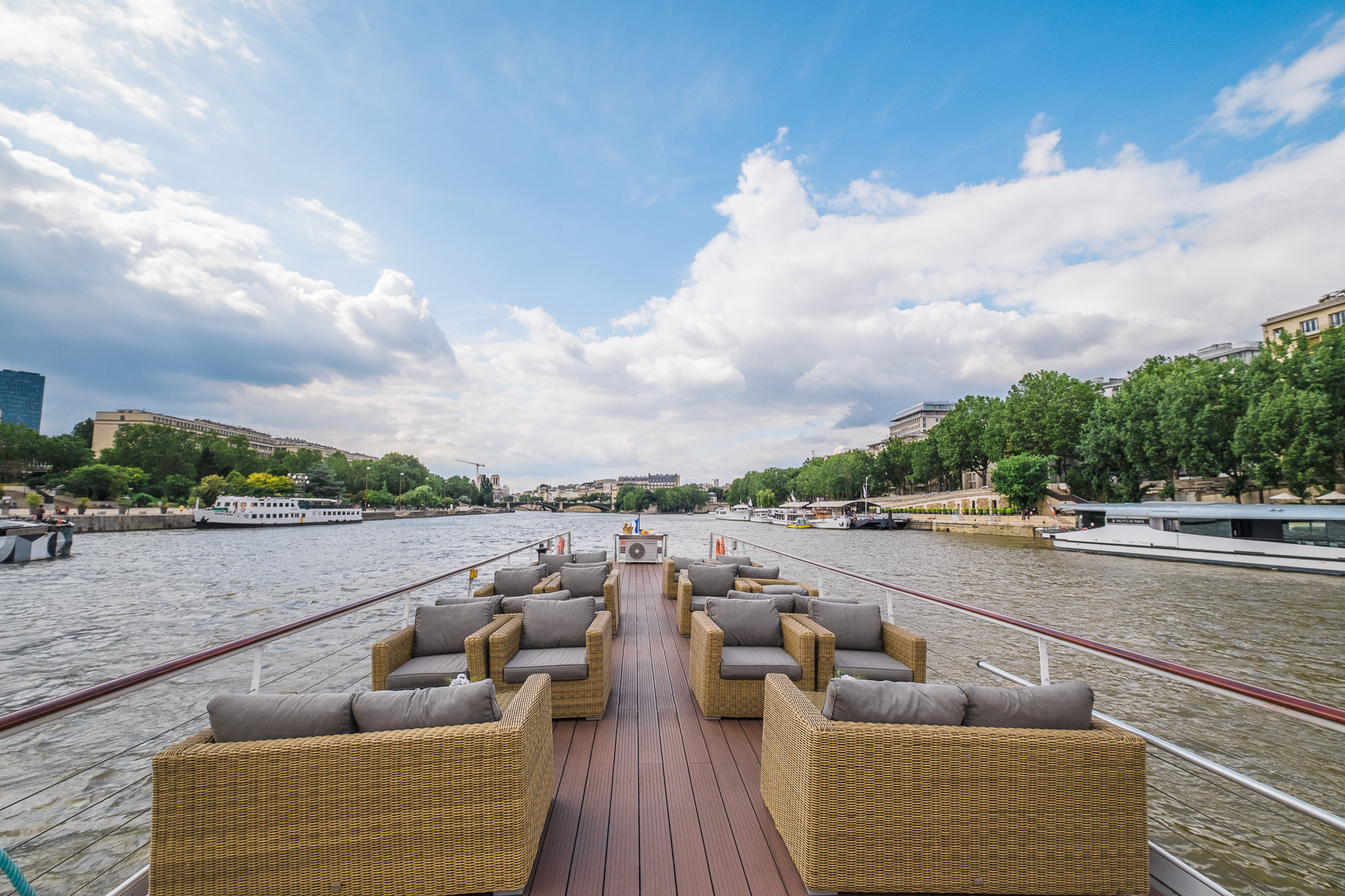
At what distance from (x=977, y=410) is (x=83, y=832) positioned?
6309 centimetres

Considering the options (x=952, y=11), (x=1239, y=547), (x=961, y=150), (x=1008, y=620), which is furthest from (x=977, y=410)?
(x=1008, y=620)

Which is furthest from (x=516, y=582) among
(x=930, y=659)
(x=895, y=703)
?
(x=930, y=659)

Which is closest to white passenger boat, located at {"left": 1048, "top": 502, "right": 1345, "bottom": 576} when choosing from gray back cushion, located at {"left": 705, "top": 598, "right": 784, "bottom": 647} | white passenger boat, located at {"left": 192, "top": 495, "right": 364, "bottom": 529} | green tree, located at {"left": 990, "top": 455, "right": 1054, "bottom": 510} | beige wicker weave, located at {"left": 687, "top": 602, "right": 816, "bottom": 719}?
green tree, located at {"left": 990, "top": 455, "right": 1054, "bottom": 510}

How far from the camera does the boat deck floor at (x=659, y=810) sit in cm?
204

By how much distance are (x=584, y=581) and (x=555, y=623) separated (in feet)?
5.35

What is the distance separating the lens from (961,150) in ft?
47.9

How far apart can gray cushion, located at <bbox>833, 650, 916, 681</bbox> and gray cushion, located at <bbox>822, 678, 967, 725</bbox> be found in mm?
1682

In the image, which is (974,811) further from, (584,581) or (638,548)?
(638,548)

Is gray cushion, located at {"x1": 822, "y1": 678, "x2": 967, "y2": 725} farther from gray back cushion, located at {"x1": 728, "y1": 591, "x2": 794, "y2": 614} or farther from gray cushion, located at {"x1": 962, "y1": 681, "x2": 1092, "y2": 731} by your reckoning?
gray back cushion, located at {"x1": 728, "y1": 591, "x2": 794, "y2": 614}

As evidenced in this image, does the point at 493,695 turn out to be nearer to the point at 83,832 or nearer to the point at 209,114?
the point at 83,832

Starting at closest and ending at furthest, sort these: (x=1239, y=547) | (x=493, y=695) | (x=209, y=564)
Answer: (x=493, y=695) → (x=1239, y=547) → (x=209, y=564)

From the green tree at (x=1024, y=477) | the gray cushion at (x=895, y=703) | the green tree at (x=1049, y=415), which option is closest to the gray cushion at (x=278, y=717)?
the gray cushion at (x=895, y=703)

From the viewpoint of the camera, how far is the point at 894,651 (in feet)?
13.3

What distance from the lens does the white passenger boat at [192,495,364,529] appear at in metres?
46.2
